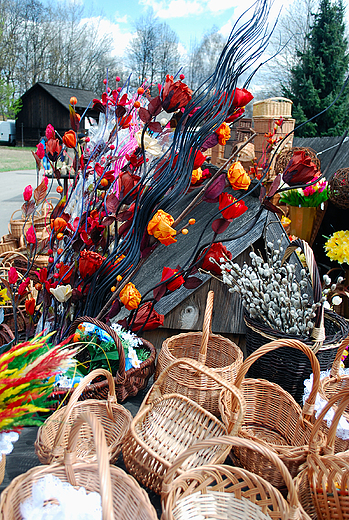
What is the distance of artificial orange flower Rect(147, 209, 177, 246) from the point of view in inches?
49.4

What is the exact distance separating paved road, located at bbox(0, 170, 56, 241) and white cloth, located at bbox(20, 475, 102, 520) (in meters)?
4.87

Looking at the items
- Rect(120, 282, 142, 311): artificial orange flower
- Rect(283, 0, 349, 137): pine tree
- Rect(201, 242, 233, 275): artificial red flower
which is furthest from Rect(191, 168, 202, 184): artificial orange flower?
Rect(283, 0, 349, 137): pine tree

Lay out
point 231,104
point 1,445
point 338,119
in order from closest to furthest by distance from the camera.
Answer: point 1,445, point 231,104, point 338,119

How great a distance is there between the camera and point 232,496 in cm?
107

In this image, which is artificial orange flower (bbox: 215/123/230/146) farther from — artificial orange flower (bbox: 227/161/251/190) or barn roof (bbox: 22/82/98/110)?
barn roof (bbox: 22/82/98/110)

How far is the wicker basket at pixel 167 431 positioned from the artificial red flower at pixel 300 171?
0.72 metres

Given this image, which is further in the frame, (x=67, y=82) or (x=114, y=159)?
(x=67, y=82)

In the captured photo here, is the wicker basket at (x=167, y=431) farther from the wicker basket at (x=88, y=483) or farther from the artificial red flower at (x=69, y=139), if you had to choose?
the artificial red flower at (x=69, y=139)

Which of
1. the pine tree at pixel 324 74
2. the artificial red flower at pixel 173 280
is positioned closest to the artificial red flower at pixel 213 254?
the artificial red flower at pixel 173 280

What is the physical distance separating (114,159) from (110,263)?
0.41m

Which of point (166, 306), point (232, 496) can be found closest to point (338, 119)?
point (166, 306)

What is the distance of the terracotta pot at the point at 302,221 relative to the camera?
262 centimetres

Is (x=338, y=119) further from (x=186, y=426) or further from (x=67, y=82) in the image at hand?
(x=67, y=82)

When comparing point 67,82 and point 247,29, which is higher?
point 67,82
